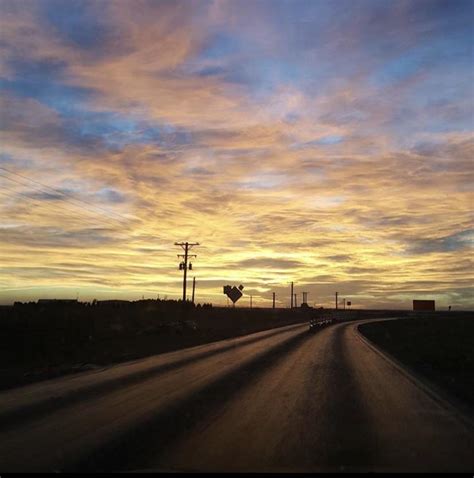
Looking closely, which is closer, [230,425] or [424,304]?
[230,425]

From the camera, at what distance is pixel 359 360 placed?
22109 mm

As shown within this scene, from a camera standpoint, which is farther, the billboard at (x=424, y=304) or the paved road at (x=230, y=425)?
the billboard at (x=424, y=304)

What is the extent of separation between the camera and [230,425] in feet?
30.1

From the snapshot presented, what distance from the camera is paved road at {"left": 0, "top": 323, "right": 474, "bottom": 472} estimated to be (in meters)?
6.96

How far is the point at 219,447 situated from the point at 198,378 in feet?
26.4

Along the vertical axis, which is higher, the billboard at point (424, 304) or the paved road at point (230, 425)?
the billboard at point (424, 304)

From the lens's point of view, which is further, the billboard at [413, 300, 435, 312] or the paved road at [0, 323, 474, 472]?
the billboard at [413, 300, 435, 312]

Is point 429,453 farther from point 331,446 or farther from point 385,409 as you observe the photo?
point 385,409

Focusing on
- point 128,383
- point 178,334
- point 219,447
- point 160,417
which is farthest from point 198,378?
point 178,334

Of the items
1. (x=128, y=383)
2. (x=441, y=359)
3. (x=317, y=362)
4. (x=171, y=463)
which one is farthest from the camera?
(x=441, y=359)

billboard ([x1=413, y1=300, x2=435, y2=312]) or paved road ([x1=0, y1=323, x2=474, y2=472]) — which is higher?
billboard ([x1=413, y1=300, x2=435, y2=312])

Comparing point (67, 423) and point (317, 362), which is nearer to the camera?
point (67, 423)

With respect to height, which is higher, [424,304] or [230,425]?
[424,304]

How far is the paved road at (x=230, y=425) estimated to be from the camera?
6957 mm
